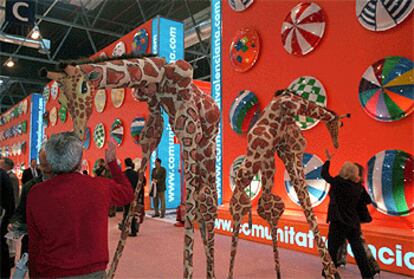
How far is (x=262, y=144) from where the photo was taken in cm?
283

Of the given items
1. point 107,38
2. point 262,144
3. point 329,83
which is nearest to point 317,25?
point 329,83

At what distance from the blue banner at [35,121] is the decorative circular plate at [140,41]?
28.5 ft

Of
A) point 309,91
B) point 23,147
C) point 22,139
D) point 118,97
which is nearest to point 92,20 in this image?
point 118,97

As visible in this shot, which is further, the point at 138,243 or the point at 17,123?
the point at 17,123

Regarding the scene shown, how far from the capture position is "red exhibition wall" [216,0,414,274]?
12.5ft

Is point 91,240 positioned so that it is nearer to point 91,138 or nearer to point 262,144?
point 262,144

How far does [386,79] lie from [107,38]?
1222 centimetres

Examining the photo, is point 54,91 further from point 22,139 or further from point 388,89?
point 388,89

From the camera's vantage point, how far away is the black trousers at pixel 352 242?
3162 millimetres

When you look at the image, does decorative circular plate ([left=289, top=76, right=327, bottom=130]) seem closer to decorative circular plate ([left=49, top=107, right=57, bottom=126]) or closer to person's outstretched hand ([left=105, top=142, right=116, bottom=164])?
person's outstretched hand ([left=105, top=142, right=116, bottom=164])

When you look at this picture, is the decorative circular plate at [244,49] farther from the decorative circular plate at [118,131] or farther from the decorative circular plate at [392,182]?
the decorative circular plate at [118,131]

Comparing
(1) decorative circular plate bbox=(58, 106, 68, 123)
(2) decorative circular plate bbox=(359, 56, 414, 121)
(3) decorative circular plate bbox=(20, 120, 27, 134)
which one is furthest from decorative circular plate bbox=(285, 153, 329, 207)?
(3) decorative circular plate bbox=(20, 120, 27, 134)

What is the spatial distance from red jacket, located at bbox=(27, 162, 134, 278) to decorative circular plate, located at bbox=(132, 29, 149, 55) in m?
7.17

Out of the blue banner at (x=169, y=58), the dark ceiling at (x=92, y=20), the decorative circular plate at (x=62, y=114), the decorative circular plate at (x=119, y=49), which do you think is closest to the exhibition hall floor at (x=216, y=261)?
the blue banner at (x=169, y=58)
